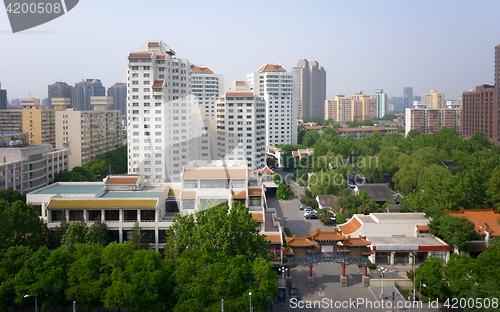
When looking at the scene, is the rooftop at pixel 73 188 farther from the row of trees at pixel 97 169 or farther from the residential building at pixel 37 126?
the residential building at pixel 37 126

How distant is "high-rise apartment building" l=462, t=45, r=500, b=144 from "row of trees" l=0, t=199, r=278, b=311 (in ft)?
101

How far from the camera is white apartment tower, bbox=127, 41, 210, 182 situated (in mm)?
20609

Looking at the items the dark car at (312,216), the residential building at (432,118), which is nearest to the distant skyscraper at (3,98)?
the dark car at (312,216)

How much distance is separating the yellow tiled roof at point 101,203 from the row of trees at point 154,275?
229cm

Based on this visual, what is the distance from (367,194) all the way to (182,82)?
30.0 ft

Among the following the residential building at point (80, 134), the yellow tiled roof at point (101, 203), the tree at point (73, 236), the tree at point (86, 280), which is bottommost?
the tree at point (86, 280)

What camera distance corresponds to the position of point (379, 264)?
1350 cm

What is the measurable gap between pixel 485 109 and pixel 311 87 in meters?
31.3

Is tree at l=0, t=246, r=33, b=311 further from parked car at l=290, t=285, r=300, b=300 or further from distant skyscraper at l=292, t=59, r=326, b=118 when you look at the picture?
distant skyscraper at l=292, t=59, r=326, b=118

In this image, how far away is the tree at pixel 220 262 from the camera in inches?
360

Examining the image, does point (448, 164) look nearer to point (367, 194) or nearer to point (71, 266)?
point (367, 194)

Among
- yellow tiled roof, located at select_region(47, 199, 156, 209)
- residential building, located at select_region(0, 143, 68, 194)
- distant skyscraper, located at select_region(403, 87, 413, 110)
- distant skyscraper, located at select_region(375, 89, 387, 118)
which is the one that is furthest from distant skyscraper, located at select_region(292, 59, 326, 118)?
distant skyscraper, located at select_region(403, 87, 413, 110)

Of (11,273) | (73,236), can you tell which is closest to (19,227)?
(73,236)

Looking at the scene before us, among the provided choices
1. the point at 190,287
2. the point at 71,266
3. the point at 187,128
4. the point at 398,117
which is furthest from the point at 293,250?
the point at 398,117
